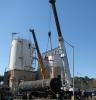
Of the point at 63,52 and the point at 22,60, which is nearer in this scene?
the point at 63,52

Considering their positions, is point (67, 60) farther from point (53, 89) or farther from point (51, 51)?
point (51, 51)

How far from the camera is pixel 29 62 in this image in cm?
9431

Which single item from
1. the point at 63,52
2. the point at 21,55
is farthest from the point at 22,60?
the point at 63,52

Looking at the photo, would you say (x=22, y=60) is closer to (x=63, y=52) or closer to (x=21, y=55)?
(x=21, y=55)

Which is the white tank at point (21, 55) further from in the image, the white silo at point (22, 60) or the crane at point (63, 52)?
the crane at point (63, 52)

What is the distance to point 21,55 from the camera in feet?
305

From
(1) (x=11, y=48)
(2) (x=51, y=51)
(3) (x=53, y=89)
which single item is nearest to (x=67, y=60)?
(3) (x=53, y=89)

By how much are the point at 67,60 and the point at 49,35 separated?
1314cm

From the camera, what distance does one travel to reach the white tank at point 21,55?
91875 mm

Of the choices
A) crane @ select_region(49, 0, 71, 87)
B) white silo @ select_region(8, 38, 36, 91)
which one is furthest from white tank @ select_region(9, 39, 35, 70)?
crane @ select_region(49, 0, 71, 87)

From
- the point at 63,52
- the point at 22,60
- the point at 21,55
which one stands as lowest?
the point at 63,52

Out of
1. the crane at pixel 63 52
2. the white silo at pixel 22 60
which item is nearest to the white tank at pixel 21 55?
the white silo at pixel 22 60

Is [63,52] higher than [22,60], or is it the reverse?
[22,60]

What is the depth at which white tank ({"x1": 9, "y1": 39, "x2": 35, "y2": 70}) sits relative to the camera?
9188 centimetres
